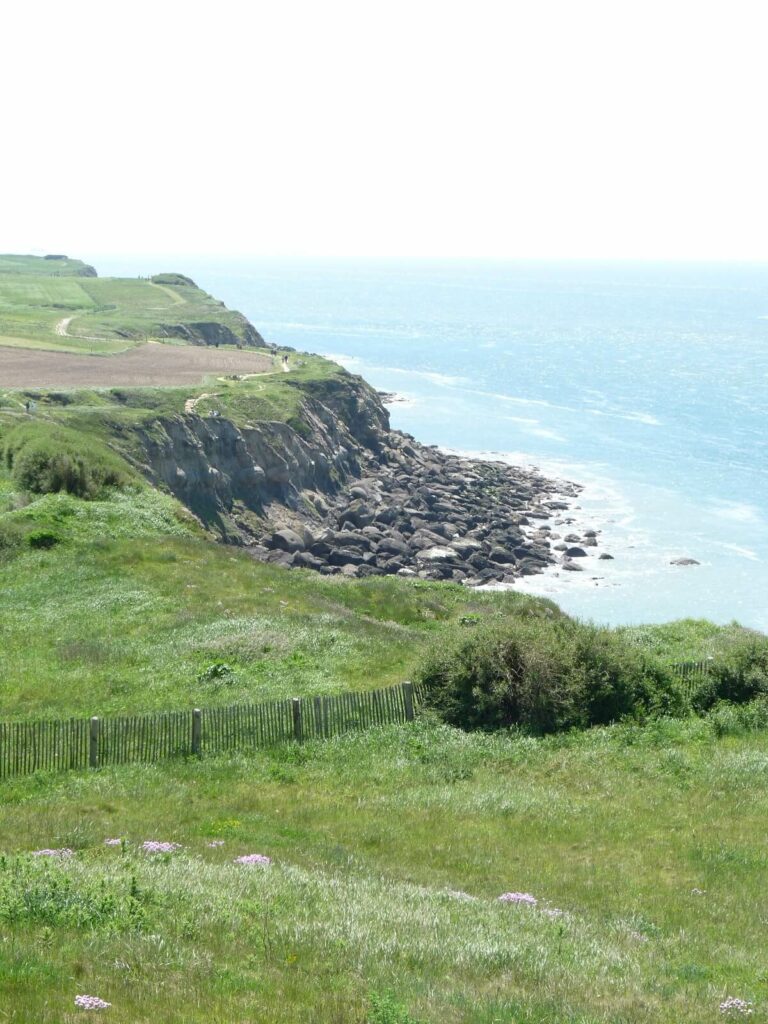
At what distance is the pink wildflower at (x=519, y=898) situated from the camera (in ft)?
51.4

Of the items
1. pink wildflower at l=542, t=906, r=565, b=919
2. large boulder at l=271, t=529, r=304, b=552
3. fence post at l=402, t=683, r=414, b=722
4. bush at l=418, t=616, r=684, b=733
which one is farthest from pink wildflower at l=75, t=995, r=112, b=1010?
large boulder at l=271, t=529, r=304, b=552

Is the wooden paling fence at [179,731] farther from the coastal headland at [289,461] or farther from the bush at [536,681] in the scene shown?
the coastal headland at [289,461]

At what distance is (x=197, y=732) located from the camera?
23.6 metres

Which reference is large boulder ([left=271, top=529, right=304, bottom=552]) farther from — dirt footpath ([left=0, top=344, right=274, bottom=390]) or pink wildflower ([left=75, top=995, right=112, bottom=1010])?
pink wildflower ([left=75, top=995, right=112, bottom=1010])

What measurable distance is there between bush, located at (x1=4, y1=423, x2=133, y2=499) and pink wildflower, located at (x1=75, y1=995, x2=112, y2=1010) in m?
41.2

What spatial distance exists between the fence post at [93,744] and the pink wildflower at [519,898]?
405 inches

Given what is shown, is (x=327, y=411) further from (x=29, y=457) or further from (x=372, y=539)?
(x=29, y=457)

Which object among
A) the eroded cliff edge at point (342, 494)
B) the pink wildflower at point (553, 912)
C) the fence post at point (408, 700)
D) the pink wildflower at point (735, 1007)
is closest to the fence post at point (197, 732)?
Result: the fence post at point (408, 700)

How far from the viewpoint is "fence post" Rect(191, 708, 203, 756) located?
927 inches

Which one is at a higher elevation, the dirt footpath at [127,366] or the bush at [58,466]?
the dirt footpath at [127,366]

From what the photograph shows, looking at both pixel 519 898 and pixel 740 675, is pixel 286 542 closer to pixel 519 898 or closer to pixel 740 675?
pixel 740 675

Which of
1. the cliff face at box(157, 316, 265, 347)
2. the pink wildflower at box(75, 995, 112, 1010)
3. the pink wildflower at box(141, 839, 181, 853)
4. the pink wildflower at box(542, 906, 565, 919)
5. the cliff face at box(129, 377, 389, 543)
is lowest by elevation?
the cliff face at box(129, 377, 389, 543)

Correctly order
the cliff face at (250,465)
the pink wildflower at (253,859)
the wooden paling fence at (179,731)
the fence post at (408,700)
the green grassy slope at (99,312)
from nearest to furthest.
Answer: the pink wildflower at (253,859)
the wooden paling fence at (179,731)
the fence post at (408,700)
the cliff face at (250,465)
the green grassy slope at (99,312)

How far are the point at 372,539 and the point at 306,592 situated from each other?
36.9 meters
